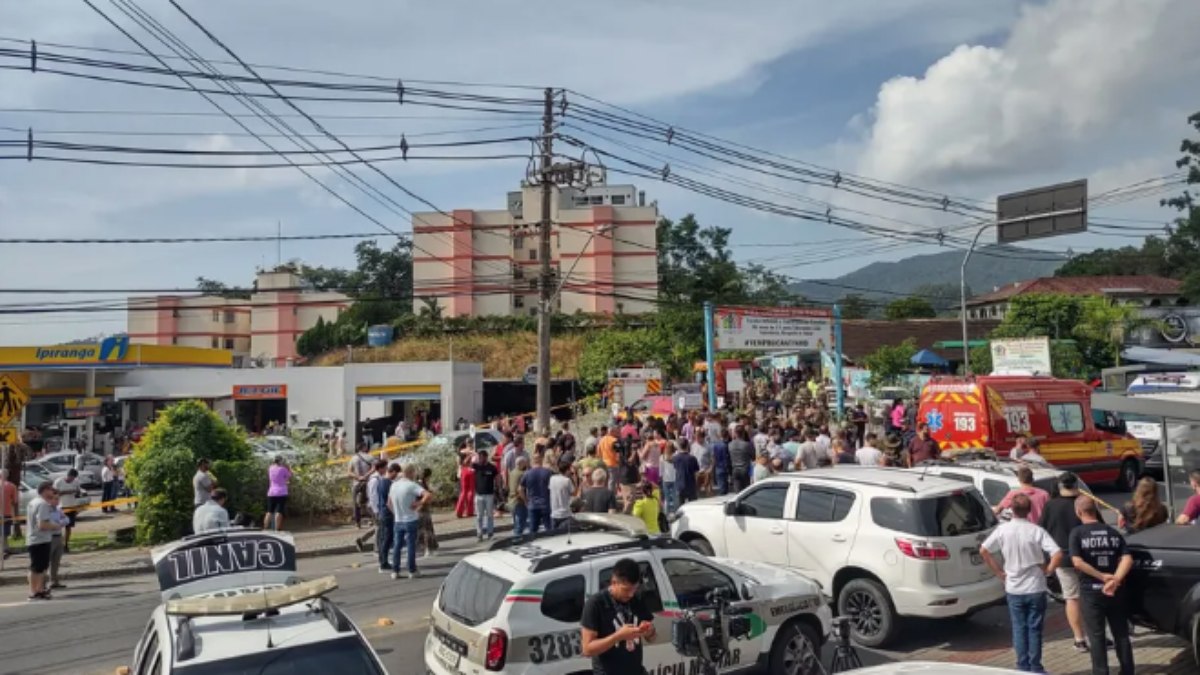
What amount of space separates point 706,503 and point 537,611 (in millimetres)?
4952

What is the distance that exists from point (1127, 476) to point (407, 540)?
15948mm

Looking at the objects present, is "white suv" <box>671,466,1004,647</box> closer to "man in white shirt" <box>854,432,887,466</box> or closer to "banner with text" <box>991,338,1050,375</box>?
"man in white shirt" <box>854,432,887,466</box>

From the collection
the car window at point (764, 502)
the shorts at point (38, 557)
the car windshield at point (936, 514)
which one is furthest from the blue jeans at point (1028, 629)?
the shorts at point (38, 557)

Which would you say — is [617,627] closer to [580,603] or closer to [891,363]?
[580,603]

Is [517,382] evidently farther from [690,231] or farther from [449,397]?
[690,231]

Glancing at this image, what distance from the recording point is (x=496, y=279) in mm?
72812

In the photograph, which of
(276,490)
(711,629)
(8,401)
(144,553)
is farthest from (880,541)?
(8,401)

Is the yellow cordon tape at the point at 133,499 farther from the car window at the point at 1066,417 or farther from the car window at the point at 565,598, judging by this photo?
the car window at the point at 1066,417

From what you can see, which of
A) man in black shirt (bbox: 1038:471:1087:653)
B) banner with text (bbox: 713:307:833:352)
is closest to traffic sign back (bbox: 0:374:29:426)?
man in black shirt (bbox: 1038:471:1087:653)

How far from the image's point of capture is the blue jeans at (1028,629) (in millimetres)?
7762

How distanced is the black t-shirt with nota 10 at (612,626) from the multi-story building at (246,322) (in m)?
81.2

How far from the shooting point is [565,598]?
22.7 feet

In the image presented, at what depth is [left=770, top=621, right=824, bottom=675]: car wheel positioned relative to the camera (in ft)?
25.4

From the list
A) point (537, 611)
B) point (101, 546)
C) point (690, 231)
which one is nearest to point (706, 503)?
point (537, 611)
